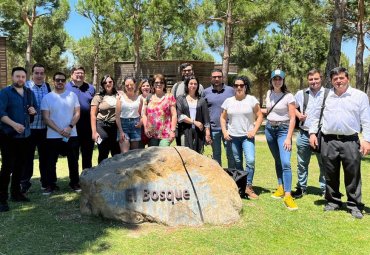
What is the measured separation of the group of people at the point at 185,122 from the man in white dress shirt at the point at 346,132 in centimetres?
1

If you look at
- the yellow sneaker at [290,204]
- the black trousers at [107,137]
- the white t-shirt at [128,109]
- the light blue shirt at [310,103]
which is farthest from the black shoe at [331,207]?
the black trousers at [107,137]

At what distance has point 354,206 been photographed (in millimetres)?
4883

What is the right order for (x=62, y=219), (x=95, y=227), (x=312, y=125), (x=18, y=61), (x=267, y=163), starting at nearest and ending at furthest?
(x=95, y=227), (x=62, y=219), (x=312, y=125), (x=267, y=163), (x=18, y=61)

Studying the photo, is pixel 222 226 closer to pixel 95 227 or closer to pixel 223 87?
pixel 95 227

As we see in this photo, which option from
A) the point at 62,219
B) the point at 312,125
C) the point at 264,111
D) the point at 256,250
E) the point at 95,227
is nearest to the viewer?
the point at 256,250

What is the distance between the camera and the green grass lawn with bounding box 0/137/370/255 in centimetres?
380

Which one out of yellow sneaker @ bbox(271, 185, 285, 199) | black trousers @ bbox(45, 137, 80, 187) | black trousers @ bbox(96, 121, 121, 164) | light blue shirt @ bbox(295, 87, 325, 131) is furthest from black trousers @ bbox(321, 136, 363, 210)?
black trousers @ bbox(45, 137, 80, 187)

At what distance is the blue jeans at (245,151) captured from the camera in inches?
215

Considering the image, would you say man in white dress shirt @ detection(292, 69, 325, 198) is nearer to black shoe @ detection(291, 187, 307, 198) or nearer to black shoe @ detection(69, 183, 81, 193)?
black shoe @ detection(291, 187, 307, 198)

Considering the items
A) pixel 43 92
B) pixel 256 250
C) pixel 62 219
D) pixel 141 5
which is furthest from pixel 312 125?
pixel 141 5

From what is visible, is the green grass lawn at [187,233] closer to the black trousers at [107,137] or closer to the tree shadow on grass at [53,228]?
the tree shadow on grass at [53,228]

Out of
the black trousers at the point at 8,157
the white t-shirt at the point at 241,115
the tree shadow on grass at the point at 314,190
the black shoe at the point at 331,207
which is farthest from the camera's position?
the tree shadow on grass at the point at 314,190

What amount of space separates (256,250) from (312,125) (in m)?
2.01

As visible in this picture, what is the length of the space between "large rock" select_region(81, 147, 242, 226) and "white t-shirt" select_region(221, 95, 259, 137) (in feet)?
2.68
